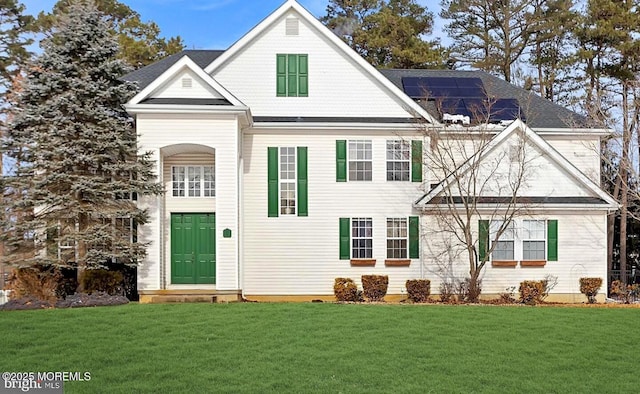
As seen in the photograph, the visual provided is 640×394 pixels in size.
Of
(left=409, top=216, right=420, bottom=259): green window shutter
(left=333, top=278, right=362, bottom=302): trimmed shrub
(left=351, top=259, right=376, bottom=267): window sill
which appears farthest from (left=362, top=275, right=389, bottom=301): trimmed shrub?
(left=409, top=216, right=420, bottom=259): green window shutter

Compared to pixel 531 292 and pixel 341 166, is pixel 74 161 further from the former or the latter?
pixel 531 292

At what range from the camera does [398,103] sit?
2200 centimetres

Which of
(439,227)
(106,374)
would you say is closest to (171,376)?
(106,374)

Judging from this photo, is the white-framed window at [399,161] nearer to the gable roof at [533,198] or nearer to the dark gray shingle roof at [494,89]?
the gable roof at [533,198]

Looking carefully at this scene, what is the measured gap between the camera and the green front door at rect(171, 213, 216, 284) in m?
20.2

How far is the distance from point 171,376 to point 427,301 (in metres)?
10.9

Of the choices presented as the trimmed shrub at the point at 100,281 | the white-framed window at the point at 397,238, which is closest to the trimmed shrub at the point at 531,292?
the white-framed window at the point at 397,238

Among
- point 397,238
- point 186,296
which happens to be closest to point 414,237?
point 397,238

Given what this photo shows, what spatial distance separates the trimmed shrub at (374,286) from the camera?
19.8 m

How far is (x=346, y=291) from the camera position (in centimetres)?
1919

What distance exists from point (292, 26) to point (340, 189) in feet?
17.6

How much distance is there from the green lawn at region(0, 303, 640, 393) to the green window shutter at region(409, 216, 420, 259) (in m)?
4.51

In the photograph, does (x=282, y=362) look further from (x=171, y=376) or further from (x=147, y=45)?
(x=147, y=45)

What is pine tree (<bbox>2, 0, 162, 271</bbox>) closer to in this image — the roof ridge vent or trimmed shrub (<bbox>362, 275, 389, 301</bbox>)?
the roof ridge vent
